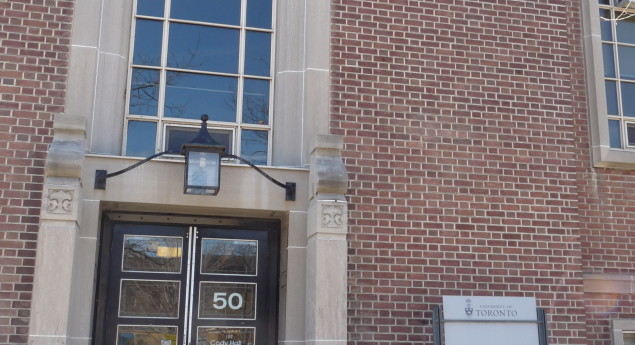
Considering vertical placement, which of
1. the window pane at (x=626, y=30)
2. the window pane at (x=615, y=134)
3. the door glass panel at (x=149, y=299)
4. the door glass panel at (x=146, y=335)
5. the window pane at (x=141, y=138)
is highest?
the window pane at (x=626, y=30)

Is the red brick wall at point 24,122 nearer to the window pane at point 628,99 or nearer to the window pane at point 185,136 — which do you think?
the window pane at point 185,136

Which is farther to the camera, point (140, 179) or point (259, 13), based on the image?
point (259, 13)

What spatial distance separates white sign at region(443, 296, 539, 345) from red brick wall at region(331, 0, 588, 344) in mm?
434

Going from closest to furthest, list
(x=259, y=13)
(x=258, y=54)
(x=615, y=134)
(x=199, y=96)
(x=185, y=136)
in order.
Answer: (x=185, y=136)
(x=199, y=96)
(x=258, y=54)
(x=259, y=13)
(x=615, y=134)

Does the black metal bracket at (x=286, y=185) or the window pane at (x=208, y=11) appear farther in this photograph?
the window pane at (x=208, y=11)

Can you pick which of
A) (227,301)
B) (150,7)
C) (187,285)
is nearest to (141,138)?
(150,7)

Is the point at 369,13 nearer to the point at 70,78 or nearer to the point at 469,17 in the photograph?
the point at 469,17

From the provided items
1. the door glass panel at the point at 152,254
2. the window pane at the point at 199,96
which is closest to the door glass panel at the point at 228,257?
the door glass panel at the point at 152,254

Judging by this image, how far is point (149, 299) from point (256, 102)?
229cm

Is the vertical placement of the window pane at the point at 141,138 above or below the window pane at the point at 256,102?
below

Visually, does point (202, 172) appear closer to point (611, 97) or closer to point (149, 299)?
point (149, 299)

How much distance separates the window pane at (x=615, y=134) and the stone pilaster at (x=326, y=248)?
3532mm

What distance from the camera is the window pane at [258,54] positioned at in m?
7.93

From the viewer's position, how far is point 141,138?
750cm
